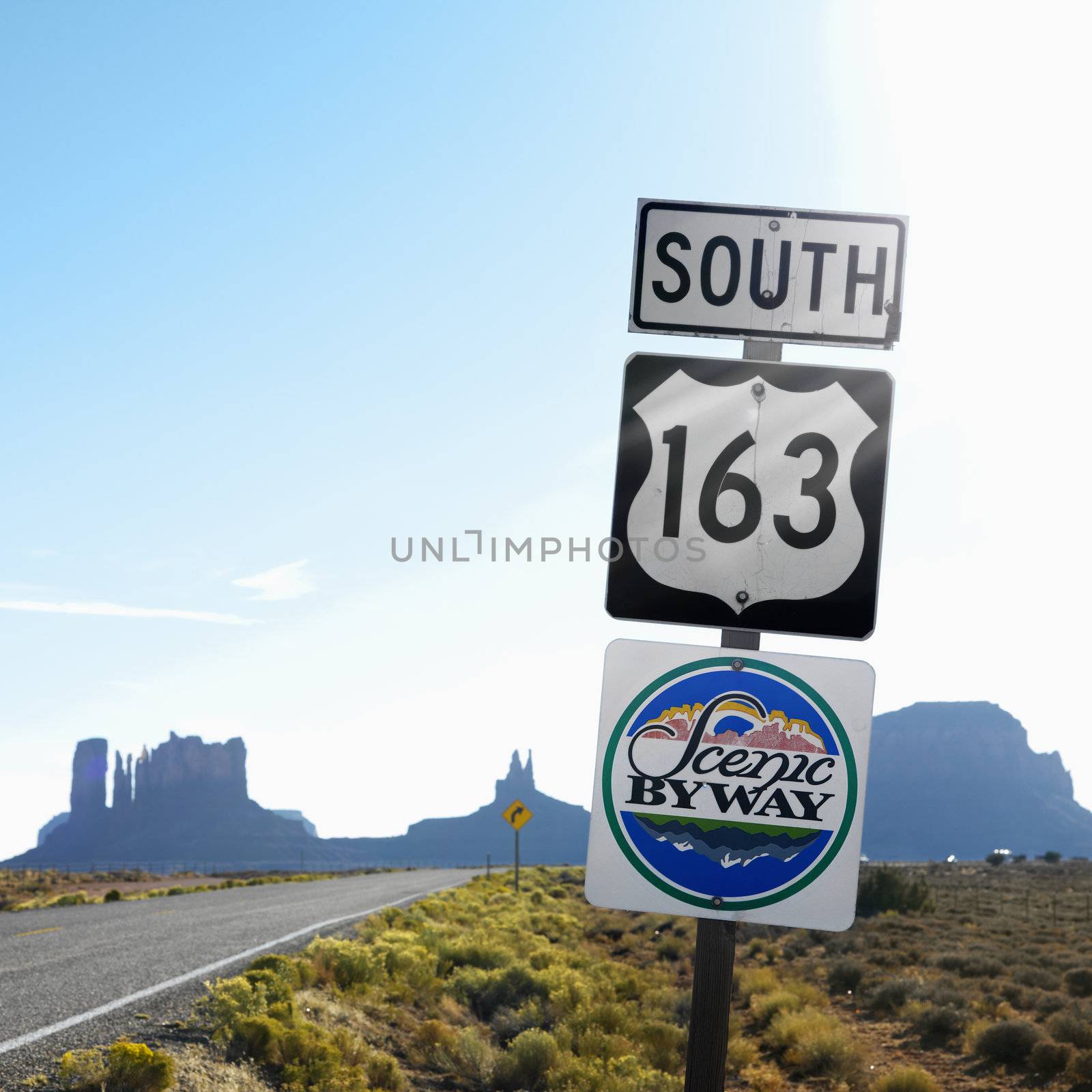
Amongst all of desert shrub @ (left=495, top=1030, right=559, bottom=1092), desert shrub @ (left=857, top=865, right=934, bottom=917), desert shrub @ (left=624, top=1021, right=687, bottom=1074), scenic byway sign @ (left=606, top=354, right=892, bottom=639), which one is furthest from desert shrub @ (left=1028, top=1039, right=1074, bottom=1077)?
desert shrub @ (left=857, top=865, right=934, bottom=917)

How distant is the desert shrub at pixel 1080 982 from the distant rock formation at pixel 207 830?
508 ft

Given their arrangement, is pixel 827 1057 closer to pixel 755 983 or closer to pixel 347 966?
pixel 755 983

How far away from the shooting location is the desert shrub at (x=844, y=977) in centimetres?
1717

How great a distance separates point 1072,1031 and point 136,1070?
1220 centimetres

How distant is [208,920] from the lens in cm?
1692

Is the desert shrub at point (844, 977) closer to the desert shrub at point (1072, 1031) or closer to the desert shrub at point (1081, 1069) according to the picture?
the desert shrub at point (1072, 1031)

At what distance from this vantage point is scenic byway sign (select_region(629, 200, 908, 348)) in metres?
2.73

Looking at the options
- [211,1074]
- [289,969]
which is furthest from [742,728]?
[289,969]

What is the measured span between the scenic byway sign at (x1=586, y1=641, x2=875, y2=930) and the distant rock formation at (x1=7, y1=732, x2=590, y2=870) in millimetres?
170599

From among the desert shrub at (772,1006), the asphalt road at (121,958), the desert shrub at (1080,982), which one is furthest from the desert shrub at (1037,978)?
the asphalt road at (121,958)

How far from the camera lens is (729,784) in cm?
243

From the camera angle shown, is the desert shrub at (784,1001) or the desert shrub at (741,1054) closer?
the desert shrub at (741,1054)

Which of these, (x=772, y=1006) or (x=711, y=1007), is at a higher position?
(x=711, y=1007)

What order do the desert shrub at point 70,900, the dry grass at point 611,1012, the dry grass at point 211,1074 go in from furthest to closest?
the desert shrub at point 70,900 < the dry grass at point 611,1012 < the dry grass at point 211,1074
